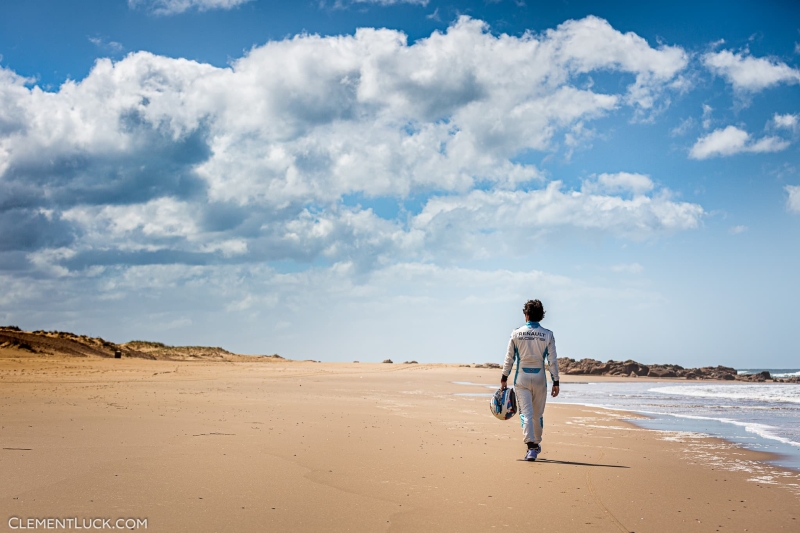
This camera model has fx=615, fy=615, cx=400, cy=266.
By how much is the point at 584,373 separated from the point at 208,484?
40.7m

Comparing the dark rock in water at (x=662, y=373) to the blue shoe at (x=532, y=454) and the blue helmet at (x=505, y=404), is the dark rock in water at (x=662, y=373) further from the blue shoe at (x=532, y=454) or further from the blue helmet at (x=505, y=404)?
the blue shoe at (x=532, y=454)

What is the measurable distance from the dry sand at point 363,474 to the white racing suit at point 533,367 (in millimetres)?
661

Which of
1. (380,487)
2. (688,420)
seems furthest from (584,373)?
(380,487)

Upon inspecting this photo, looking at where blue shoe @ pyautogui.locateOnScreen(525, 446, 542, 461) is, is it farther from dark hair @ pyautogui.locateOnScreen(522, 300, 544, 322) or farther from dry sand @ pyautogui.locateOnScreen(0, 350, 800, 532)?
dark hair @ pyautogui.locateOnScreen(522, 300, 544, 322)

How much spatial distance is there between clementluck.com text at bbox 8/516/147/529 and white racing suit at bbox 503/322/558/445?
5.49m

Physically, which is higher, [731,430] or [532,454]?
[532,454]

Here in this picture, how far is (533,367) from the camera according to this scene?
29.3 ft

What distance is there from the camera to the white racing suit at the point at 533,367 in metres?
8.83

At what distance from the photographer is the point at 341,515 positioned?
5184 mm

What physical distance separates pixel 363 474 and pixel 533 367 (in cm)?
329

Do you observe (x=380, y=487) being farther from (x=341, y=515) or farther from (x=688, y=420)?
(x=688, y=420)

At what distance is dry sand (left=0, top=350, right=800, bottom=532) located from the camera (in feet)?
16.9

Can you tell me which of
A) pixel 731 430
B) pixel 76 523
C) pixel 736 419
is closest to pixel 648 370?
pixel 736 419

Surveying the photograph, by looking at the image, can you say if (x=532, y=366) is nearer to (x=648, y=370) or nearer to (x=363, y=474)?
(x=363, y=474)
